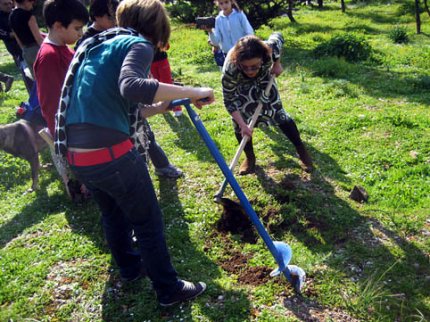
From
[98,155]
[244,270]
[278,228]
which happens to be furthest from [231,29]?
[98,155]

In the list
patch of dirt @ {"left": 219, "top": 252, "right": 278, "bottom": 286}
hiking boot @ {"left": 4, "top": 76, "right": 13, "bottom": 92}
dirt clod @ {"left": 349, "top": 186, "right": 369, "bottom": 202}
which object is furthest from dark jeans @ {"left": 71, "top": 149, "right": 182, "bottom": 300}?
hiking boot @ {"left": 4, "top": 76, "right": 13, "bottom": 92}

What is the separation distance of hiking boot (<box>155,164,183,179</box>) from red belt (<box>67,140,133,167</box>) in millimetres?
2364

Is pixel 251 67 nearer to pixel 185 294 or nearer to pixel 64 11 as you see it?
pixel 64 11

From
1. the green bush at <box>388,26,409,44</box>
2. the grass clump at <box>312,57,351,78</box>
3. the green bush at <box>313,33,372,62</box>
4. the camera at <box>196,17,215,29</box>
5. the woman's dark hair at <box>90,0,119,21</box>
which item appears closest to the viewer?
the woman's dark hair at <box>90,0,119,21</box>

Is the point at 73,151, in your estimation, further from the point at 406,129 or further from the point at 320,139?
the point at 406,129

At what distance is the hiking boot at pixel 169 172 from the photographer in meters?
4.79

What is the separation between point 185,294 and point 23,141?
3.11 metres

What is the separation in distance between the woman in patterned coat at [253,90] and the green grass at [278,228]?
1.74 ft

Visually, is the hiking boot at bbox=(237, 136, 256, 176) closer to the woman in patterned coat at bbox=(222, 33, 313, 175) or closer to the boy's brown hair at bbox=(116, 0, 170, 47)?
the woman in patterned coat at bbox=(222, 33, 313, 175)

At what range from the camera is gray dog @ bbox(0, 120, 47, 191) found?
4.93 metres

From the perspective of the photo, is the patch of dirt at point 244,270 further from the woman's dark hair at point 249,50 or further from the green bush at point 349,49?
the green bush at point 349,49

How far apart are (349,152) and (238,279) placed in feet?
8.29

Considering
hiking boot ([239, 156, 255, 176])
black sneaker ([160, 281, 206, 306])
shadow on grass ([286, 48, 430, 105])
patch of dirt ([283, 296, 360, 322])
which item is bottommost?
patch of dirt ([283, 296, 360, 322])

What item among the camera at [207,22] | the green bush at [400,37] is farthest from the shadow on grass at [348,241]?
the green bush at [400,37]
